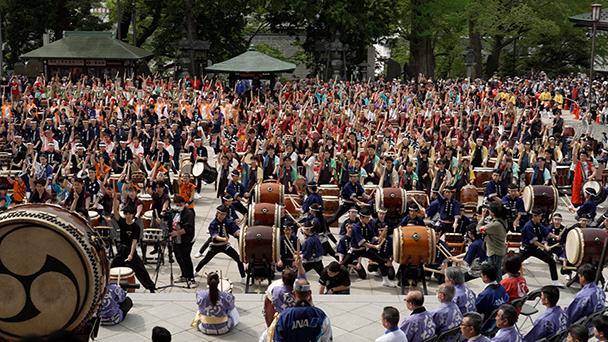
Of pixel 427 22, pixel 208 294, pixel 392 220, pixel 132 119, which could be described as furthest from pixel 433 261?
pixel 427 22

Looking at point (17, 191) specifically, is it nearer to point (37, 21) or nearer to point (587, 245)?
point (587, 245)

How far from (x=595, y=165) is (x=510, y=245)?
640 cm

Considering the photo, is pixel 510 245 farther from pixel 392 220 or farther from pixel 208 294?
pixel 208 294

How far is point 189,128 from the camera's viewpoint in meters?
22.2

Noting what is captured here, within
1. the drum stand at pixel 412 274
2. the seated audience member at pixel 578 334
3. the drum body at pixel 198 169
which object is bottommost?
the drum stand at pixel 412 274

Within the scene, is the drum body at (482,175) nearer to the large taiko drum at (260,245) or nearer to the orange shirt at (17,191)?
the large taiko drum at (260,245)

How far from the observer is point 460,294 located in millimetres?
8828

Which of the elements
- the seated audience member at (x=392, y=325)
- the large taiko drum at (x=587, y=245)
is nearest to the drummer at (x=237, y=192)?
the large taiko drum at (x=587, y=245)

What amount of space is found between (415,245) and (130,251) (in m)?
4.78

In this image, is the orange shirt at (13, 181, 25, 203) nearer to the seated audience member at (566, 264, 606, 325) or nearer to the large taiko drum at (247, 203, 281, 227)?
the large taiko drum at (247, 203, 281, 227)

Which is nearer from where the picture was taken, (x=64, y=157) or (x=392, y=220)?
(x=392, y=220)

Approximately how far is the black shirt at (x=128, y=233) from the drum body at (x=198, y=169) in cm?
609

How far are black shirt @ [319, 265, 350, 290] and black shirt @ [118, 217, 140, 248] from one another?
3281mm

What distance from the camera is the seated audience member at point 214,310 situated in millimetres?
9727
